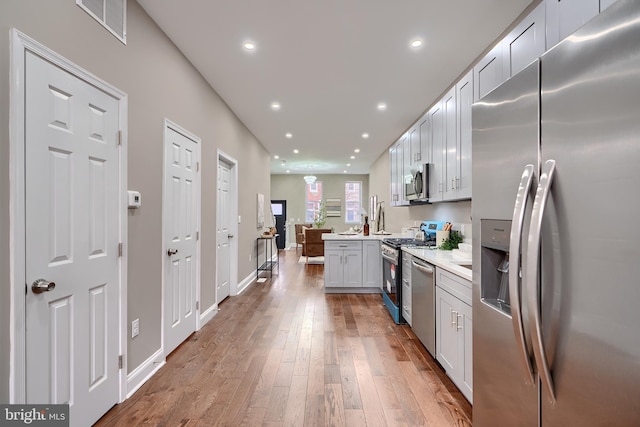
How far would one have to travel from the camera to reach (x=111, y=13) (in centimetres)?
195

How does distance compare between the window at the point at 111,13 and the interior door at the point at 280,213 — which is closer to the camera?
the window at the point at 111,13

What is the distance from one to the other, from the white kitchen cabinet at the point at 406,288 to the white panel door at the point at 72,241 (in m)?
2.62

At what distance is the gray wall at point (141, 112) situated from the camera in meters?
1.33

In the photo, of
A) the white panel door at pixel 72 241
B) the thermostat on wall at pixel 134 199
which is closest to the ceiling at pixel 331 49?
the white panel door at pixel 72 241

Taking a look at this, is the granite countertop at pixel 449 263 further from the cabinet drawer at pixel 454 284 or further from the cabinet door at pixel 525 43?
the cabinet door at pixel 525 43

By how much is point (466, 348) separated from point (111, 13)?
3186mm

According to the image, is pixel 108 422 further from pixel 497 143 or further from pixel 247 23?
pixel 247 23

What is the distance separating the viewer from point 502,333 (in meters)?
1.21

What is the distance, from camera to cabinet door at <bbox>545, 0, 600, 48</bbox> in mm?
1270

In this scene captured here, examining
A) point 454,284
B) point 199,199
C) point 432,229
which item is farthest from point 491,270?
point 199,199

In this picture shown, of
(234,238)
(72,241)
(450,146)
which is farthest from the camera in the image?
(234,238)

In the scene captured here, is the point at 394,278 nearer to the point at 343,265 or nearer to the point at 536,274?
the point at 343,265

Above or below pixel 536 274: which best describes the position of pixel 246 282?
below

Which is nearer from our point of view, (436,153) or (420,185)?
(436,153)
